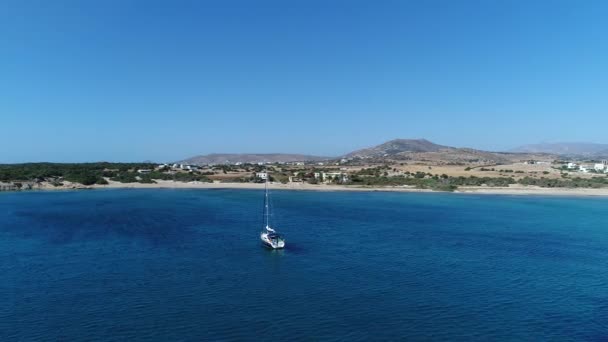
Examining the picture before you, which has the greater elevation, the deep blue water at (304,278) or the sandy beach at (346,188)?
the sandy beach at (346,188)

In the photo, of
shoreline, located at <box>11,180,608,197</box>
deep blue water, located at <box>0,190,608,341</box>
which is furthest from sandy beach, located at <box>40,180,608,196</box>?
deep blue water, located at <box>0,190,608,341</box>

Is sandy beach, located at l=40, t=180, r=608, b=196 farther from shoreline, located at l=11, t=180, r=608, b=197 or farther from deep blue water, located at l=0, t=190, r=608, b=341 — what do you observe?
deep blue water, located at l=0, t=190, r=608, b=341

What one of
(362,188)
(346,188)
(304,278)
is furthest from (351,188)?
(304,278)

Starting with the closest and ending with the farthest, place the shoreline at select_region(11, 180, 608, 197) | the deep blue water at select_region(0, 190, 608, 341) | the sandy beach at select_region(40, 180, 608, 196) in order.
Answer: the deep blue water at select_region(0, 190, 608, 341)
the shoreline at select_region(11, 180, 608, 197)
the sandy beach at select_region(40, 180, 608, 196)

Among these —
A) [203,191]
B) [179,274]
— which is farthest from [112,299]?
[203,191]

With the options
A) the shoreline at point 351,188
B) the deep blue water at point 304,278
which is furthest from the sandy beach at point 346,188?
the deep blue water at point 304,278

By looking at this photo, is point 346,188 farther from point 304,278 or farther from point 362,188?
point 304,278

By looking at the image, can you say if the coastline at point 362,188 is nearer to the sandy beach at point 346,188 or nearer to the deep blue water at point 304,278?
the sandy beach at point 346,188

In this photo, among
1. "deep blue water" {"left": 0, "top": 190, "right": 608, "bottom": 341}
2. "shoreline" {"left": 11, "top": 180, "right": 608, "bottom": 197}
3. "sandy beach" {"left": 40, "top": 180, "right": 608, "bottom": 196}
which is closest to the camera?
"deep blue water" {"left": 0, "top": 190, "right": 608, "bottom": 341}
